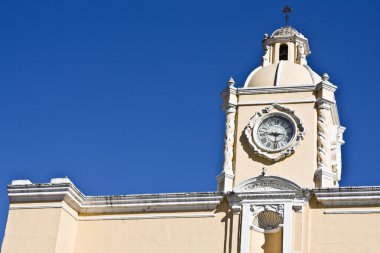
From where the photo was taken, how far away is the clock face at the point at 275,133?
938 inches

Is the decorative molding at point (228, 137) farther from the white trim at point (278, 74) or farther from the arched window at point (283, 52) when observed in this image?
the arched window at point (283, 52)

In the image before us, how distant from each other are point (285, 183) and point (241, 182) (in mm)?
1092

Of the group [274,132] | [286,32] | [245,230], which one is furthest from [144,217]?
[286,32]

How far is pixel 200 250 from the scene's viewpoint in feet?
75.3

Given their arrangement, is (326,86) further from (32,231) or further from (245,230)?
(32,231)

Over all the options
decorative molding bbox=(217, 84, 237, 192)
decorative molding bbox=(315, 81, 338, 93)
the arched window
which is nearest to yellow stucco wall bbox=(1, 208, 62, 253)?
decorative molding bbox=(217, 84, 237, 192)

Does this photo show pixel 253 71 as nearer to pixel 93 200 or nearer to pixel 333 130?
pixel 333 130

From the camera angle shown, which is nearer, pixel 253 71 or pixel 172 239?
pixel 172 239

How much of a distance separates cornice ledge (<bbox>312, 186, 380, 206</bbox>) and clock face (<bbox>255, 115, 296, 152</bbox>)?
1717 mm

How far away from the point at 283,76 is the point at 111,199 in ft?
18.2

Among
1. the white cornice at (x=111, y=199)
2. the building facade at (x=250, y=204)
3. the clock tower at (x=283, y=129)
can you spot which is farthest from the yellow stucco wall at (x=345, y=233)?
the white cornice at (x=111, y=199)

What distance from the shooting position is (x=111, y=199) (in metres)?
24.0

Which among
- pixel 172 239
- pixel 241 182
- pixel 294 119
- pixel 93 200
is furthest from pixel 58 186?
pixel 294 119

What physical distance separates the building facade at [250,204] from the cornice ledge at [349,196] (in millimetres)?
23
